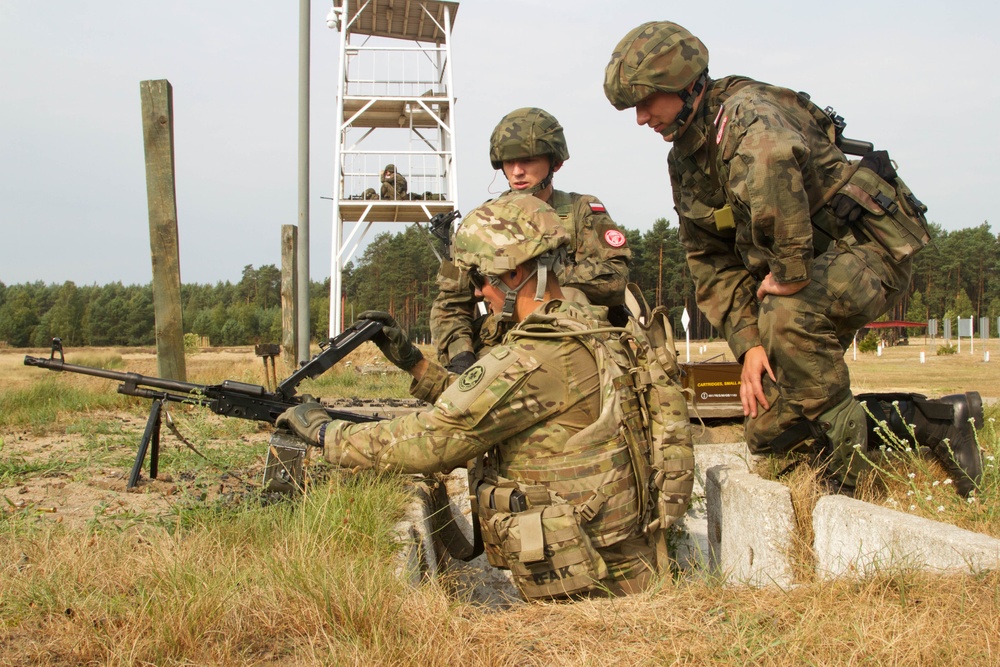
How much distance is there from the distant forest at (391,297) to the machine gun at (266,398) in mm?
34243

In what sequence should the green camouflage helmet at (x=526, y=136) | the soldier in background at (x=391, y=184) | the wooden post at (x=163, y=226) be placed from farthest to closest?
the soldier in background at (x=391, y=184)
the wooden post at (x=163, y=226)
the green camouflage helmet at (x=526, y=136)

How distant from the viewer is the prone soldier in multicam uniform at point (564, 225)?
4.66m

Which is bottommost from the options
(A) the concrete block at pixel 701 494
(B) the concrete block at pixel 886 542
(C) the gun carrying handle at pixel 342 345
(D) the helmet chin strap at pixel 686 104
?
(A) the concrete block at pixel 701 494

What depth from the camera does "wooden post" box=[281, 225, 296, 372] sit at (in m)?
11.5

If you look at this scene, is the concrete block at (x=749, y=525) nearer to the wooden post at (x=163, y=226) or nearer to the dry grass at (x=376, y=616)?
Answer: the dry grass at (x=376, y=616)

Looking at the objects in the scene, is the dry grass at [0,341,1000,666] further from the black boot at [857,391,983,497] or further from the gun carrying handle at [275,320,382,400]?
A: the gun carrying handle at [275,320,382,400]

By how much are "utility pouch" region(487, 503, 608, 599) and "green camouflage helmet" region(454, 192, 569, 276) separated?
939 mm

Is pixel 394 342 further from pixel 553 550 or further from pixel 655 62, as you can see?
pixel 655 62

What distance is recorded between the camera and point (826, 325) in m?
3.42

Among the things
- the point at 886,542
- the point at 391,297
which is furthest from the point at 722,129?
the point at 391,297

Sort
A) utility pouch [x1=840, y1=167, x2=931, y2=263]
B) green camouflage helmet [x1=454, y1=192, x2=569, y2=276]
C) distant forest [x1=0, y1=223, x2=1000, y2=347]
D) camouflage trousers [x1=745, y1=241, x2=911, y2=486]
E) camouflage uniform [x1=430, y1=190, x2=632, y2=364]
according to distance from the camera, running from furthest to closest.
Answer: distant forest [x1=0, y1=223, x2=1000, y2=347], camouflage uniform [x1=430, y1=190, x2=632, y2=364], utility pouch [x1=840, y1=167, x2=931, y2=263], camouflage trousers [x1=745, y1=241, x2=911, y2=486], green camouflage helmet [x1=454, y1=192, x2=569, y2=276]

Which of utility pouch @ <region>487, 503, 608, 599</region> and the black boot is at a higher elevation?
the black boot

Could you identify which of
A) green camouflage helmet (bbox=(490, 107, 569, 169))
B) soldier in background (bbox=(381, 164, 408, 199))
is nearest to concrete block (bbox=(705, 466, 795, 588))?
green camouflage helmet (bbox=(490, 107, 569, 169))

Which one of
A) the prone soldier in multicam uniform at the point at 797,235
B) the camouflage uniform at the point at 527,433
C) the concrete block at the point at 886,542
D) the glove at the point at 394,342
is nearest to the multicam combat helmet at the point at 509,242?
the camouflage uniform at the point at 527,433
